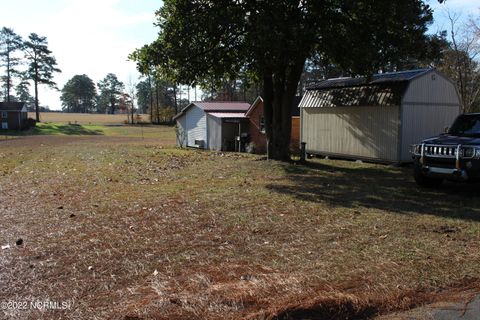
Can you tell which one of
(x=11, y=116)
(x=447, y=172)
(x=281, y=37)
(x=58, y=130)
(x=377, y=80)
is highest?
(x=281, y=37)

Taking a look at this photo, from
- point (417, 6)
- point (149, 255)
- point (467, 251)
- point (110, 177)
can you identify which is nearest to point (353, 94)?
point (417, 6)

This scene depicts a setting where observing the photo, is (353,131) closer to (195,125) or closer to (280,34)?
(280,34)

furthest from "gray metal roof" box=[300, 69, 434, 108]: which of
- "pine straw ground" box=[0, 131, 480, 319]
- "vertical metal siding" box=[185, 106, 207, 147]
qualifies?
"vertical metal siding" box=[185, 106, 207, 147]

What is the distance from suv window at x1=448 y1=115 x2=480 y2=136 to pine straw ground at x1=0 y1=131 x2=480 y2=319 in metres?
1.47

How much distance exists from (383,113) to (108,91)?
12730 centimetres

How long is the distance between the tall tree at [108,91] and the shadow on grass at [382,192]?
119636mm

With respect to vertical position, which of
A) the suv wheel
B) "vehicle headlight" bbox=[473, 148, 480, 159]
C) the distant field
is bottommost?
the suv wheel

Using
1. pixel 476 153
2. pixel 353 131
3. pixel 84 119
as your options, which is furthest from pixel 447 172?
pixel 84 119

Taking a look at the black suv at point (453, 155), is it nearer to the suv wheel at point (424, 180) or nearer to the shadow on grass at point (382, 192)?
the suv wheel at point (424, 180)

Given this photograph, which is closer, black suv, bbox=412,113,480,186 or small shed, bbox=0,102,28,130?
black suv, bbox=412,113,480,186

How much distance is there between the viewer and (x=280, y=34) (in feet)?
48.4

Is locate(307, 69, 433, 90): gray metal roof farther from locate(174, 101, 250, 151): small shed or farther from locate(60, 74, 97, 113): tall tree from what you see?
locate(60, 74, 97, 113): tall tree

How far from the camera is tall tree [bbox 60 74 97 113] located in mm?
136875

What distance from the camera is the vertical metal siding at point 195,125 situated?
119 feet
